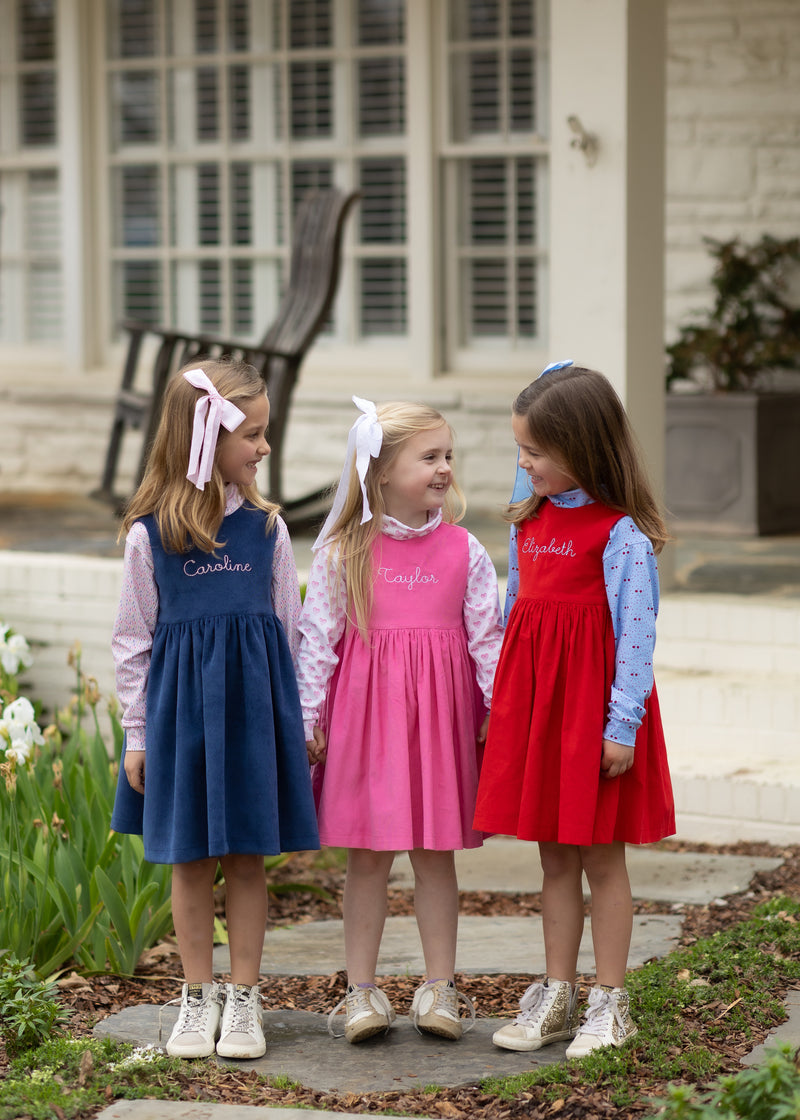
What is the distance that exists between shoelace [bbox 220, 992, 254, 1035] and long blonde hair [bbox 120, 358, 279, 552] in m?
0.78

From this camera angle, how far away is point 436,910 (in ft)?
8.73

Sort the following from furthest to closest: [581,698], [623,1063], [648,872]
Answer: [648,872], [581,698], [623,1063]

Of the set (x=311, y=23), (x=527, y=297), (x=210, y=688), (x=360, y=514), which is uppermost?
(x=311, y=23)

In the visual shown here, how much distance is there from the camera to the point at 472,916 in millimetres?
3570

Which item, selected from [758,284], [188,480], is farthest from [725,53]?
[188,480]

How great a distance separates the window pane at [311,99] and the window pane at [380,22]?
246mm

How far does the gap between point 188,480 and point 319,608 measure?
1.06ft

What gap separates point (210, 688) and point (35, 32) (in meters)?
6.48

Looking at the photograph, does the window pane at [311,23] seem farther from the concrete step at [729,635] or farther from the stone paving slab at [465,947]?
the stone paving slab at [465,947]

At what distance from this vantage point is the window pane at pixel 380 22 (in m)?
7.29

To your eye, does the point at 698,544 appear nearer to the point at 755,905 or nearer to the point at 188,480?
the point at 755,905

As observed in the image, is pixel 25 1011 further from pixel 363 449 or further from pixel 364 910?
pixel 363 449

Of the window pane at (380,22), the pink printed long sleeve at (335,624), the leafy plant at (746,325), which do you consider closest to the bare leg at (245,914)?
the pink printed long sleeve at (335,624)

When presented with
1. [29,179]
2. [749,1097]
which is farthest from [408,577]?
[29,179]
